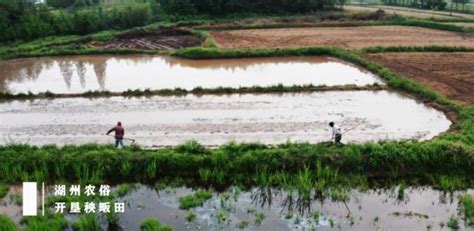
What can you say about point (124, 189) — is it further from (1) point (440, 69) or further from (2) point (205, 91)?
(1) point (440, 69)

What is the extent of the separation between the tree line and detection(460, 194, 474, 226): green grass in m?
28.3

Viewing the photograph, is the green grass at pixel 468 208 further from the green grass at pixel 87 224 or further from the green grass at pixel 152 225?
the green grass at pixel 87 224

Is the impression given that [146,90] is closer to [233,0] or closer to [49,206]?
[49,206]

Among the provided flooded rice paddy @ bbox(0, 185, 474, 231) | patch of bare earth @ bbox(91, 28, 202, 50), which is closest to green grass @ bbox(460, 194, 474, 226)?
flooded rice paddy @ bbox(0, 185, 474, 231)

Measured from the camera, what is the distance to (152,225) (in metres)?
10.1

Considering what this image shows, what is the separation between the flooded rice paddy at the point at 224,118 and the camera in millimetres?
15602

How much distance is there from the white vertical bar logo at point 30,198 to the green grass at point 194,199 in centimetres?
311

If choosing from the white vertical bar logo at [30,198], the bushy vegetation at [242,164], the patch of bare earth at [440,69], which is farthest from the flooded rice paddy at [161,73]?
the white vertical bar logo at [30,198]

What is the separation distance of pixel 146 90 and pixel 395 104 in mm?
9728

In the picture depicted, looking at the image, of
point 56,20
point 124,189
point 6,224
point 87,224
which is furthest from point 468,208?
point 56,20

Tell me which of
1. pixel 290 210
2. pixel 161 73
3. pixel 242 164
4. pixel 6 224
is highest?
pixel 161 73

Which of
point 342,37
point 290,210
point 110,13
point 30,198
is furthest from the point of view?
point 110,13

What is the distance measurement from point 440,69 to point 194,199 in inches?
650

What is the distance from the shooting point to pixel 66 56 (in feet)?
93.7
